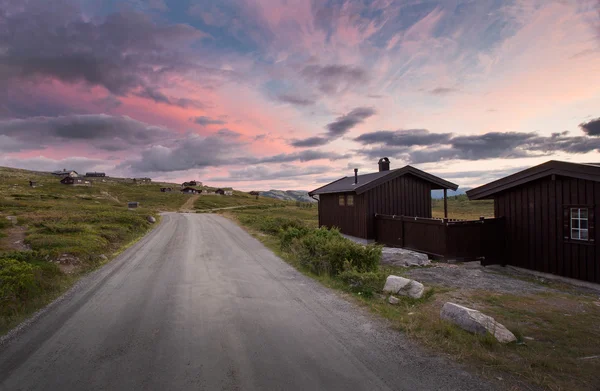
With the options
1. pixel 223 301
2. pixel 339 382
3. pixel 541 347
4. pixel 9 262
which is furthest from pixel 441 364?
pixel 9 262

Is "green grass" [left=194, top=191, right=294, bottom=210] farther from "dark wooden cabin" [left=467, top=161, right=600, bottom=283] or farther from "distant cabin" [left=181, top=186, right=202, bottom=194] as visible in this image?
"dark wooden cabin" [left=467, top=161, right=600, bottom=283]

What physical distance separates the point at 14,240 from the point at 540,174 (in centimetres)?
2449

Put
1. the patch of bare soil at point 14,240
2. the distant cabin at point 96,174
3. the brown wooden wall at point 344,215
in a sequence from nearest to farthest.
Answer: the patch of bare soil at point 14,240 < the brown wooden wall at point 344,215 < the distant cabin at point 96,174

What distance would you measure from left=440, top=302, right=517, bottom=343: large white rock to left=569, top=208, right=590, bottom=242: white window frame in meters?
7.75

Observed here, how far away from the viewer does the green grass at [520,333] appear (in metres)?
4.63

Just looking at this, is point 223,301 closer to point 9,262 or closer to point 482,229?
point 9,262

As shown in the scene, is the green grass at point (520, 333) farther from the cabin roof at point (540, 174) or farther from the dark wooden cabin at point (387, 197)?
the dark wooden cabin at point (387, 197)

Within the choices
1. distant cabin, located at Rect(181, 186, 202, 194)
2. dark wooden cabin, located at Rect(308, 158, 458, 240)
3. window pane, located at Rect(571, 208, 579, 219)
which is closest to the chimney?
dark wooden cabin, located at Rect(308, 158, 458, 240)

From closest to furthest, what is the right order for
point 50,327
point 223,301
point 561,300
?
point 50,327
point 223,301
point 561,300

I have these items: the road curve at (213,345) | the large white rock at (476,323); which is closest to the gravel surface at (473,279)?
the large white rock at (476,323)

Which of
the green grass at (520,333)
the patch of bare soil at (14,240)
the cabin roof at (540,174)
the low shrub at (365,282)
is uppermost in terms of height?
the cabin roof at (540,174)

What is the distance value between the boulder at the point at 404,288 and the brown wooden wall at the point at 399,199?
440 inches

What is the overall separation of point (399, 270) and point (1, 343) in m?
11.2

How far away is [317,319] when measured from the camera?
6805 millimetres
